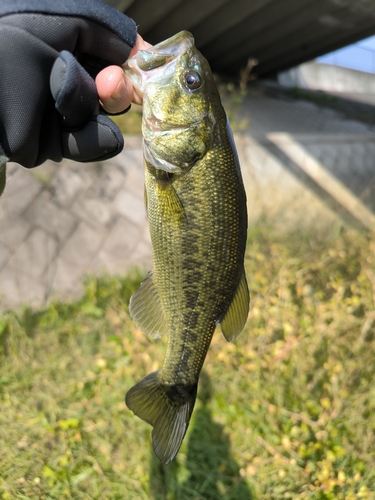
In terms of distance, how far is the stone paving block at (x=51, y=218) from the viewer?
427cm

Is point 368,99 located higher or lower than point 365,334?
lower

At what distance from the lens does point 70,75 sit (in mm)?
1599

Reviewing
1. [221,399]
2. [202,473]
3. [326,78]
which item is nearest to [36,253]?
[221,399]

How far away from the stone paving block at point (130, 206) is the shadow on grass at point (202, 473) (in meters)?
2.44

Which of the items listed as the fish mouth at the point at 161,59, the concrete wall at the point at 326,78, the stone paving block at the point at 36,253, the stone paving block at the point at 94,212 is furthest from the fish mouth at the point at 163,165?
the concrete wall at the point at 326,78

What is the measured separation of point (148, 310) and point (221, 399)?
6.48 feet

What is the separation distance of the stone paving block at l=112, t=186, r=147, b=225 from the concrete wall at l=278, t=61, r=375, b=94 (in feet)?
28.9

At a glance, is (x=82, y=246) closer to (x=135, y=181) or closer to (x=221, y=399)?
(x=135, y=181)

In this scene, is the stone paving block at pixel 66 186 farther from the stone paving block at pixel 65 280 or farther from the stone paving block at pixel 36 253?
the stone paving block at pixel 65 280

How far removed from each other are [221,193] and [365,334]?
8.87ft

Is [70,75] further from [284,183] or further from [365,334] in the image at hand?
[284,183]

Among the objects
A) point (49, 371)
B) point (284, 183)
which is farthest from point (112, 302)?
point (284, 183)

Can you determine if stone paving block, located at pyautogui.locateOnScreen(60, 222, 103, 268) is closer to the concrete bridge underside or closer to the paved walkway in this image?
the paved walkway

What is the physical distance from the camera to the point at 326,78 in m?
12.6
